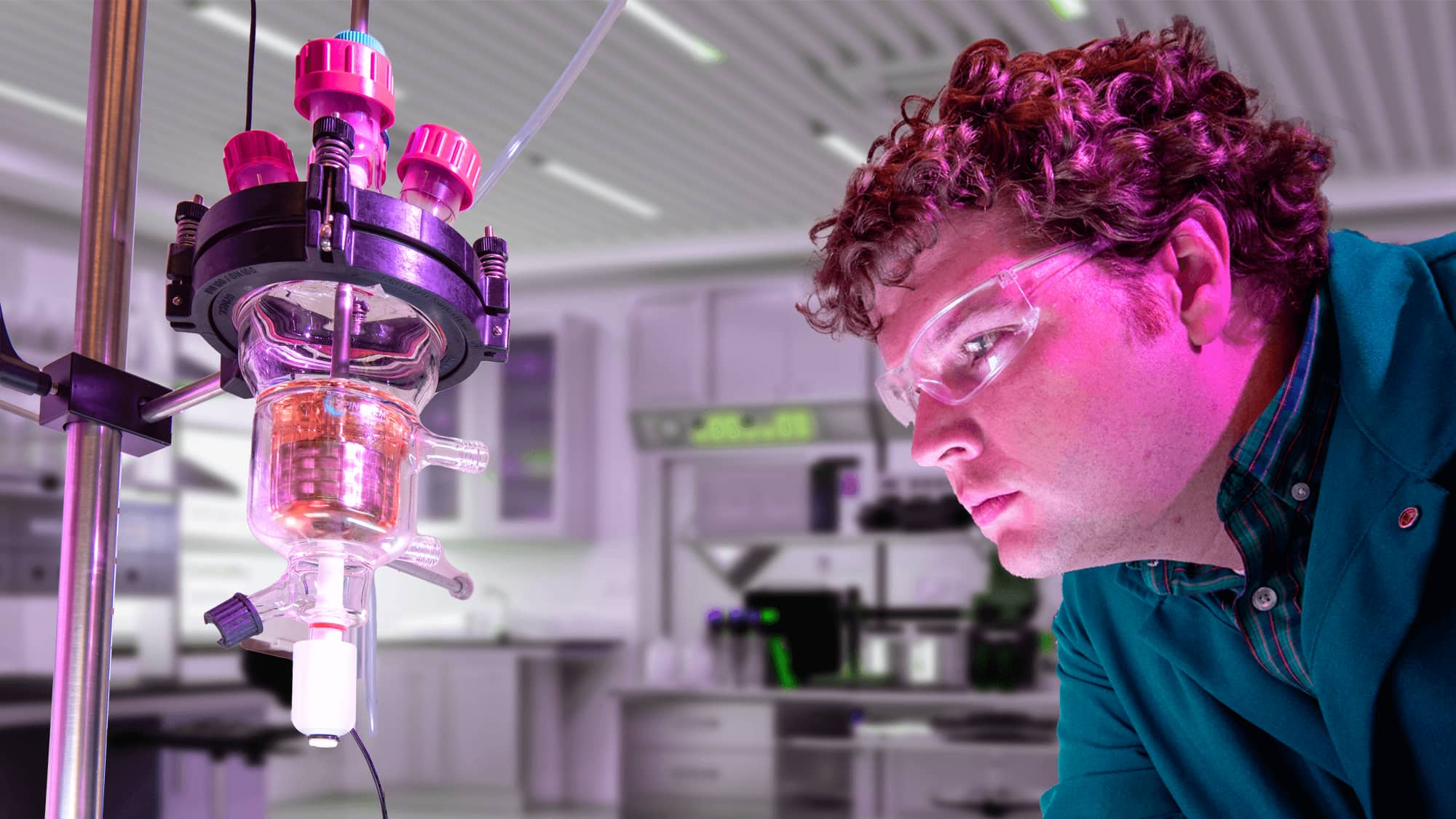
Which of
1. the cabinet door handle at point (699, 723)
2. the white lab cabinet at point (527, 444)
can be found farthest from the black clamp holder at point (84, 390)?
the white lab cabinet at point (527, 444)

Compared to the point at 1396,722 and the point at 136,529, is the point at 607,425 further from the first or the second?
the point at 1396,722

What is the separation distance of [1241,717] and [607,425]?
6250 millimetres

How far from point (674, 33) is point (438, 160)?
12.8 feet

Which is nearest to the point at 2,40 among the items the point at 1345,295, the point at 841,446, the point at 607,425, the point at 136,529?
the point at 136,529

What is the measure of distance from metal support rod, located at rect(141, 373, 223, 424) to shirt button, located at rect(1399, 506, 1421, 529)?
81cm

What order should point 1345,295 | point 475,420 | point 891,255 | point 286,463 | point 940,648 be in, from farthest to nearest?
point 475,420 → point 940,648 → point 891,255 → point 1345,295 → point 286,463

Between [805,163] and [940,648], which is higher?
[805,163]

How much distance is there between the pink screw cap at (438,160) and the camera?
0.68 meters

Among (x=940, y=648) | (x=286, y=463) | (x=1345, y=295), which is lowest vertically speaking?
(x=940, y=648)

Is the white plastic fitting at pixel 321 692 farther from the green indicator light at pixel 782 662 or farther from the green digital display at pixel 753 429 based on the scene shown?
the green digital display at pixel 753 429

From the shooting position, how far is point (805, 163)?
563 centimetres

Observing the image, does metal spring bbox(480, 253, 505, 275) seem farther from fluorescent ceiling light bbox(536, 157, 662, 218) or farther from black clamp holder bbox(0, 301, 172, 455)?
fluorescent ceiling light bbox(536, 157, 662, 218)

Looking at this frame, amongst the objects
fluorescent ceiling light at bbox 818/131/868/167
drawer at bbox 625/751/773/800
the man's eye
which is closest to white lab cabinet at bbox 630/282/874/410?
fluorescent ceiling light at bbox 818/131/868/167

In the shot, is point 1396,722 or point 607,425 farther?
point 607,425
